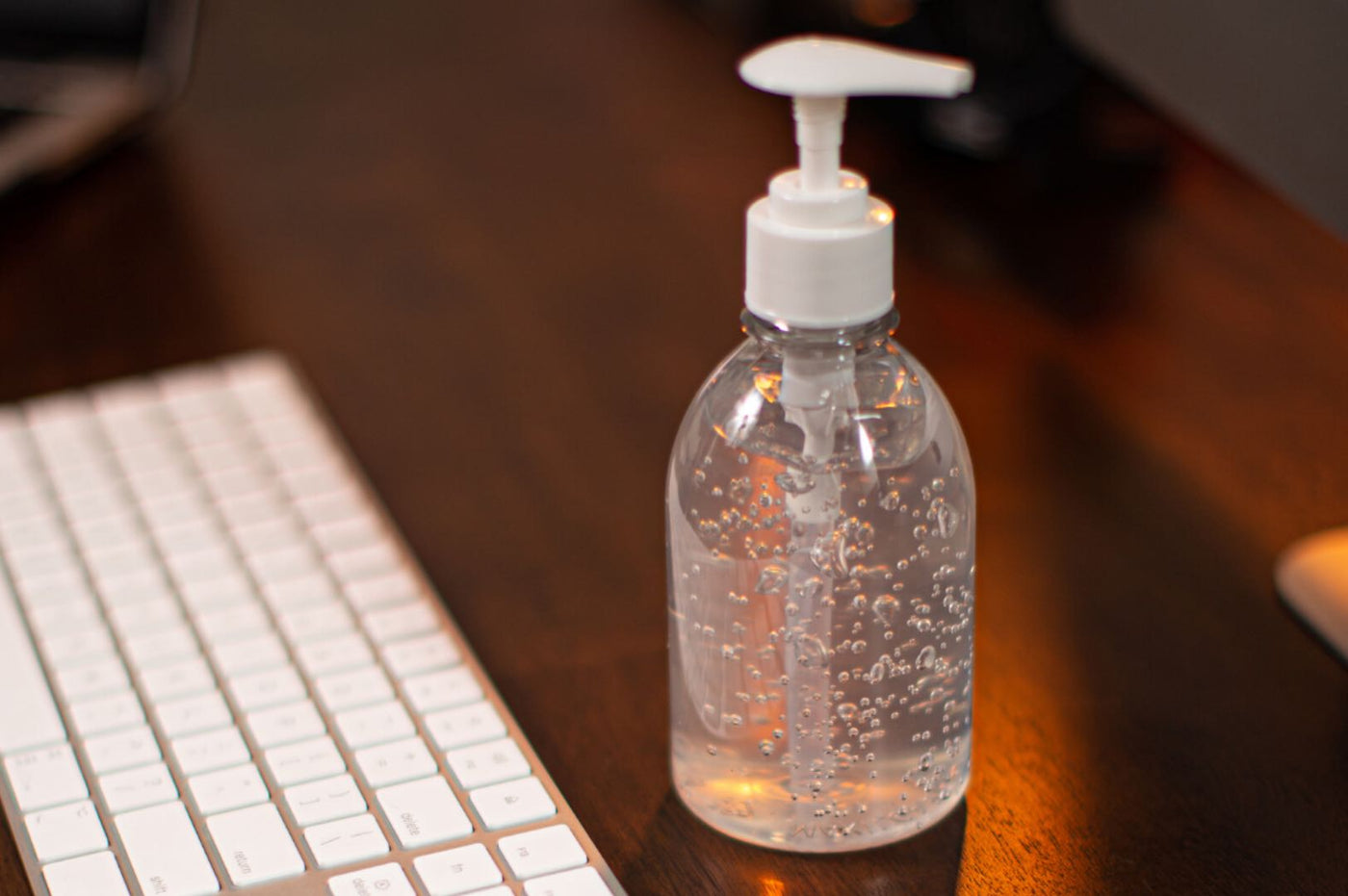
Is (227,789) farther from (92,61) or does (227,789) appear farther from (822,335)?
(92,61)

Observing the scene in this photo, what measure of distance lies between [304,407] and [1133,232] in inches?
18.0

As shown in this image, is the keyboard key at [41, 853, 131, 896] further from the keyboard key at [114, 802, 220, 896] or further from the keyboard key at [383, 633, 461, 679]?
the keyboard key at [383, 633, 461, 679]

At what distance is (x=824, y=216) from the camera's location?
1.34 ft

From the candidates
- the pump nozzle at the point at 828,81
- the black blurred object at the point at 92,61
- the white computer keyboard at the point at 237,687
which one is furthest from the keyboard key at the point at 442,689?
the black blurred object at the point at 92,61

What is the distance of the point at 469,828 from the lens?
459 mm

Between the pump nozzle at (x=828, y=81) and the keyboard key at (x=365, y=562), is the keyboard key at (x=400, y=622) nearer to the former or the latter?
the keyboard key at (x=365, y=562)

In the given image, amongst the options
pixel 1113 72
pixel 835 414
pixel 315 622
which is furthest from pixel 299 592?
pixel 1113 72

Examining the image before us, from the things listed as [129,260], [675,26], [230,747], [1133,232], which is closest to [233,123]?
[129,260]

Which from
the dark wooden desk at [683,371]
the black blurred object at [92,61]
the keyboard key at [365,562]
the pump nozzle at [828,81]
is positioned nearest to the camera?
the pump nozzle at [828,81]

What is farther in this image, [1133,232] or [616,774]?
A: [1133,232]

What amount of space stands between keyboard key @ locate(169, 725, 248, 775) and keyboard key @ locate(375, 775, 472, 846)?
5 centimetres

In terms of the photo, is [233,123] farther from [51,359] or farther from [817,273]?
[817,273]

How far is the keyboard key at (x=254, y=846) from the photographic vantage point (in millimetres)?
446

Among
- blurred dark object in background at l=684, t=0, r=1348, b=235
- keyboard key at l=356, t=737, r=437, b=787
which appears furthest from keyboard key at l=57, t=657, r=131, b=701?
blurred dark object in background at l=684, t=0, r=1348, b=235
